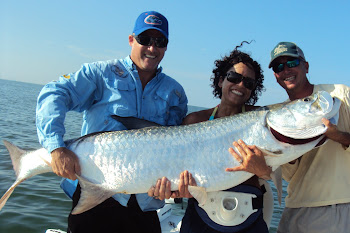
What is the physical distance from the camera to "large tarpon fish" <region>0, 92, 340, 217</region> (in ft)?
10.1

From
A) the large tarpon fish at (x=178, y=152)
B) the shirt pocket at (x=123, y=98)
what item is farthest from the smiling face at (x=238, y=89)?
Answer: the shirt pocket at (x=123, y=98)

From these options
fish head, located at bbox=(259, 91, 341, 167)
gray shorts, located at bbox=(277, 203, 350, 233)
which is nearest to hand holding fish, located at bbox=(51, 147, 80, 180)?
fish head, located at bbox=(259, 91, 341, 167)

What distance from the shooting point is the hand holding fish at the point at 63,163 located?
307 cm

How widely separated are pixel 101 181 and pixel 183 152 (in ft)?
3.09

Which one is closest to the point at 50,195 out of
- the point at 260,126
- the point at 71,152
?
the point at 71,152

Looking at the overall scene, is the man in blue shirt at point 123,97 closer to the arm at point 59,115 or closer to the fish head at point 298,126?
the arm at point 59,115

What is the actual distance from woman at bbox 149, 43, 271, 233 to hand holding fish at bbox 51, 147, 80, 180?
0.87 meters

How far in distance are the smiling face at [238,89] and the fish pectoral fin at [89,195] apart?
1.83 meters

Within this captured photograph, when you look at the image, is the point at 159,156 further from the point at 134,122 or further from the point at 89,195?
the point at 89,195

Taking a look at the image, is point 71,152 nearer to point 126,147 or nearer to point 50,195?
point 126,147

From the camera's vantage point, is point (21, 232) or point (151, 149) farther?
point (21, 232)

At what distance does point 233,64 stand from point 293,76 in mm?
763

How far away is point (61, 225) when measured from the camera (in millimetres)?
6312

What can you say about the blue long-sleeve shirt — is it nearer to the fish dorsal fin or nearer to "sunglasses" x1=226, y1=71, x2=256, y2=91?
the fish dorsal fin
